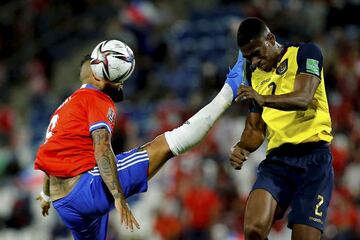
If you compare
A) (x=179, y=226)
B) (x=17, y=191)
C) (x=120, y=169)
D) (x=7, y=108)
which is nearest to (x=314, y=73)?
(x=120, y=169)

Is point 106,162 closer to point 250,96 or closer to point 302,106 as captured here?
point 250,96

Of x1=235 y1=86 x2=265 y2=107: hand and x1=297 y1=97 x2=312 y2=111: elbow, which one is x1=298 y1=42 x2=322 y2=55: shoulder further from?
x1=235 y1=86 x2=265 y2=107: hand

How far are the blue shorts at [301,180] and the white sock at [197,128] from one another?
0.84 meters

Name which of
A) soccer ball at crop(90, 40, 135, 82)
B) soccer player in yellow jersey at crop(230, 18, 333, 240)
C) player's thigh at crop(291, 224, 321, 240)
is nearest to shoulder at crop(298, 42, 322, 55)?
soccer player in yellow jersey at crop(230, 18, 333, 240)

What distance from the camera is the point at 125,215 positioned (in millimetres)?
6828

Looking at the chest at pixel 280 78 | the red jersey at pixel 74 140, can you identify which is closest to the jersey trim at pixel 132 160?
the red jersey at pixel 74 140

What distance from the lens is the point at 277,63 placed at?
7.08m

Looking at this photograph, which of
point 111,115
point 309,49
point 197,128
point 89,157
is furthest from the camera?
point 197,128

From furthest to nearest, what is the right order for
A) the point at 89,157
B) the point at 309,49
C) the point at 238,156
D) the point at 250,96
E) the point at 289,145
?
the point at 89,157 < the point at 238,156 < the point at 289,145 < the point at 309,49 < the point at 250,96

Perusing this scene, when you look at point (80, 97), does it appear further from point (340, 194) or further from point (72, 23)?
point (72, 23)

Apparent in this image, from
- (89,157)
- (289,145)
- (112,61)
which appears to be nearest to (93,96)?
(112,61)

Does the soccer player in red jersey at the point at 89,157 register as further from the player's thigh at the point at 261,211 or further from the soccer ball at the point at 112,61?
the player's thigh at the point at 261,211

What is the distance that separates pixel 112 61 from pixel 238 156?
126cm

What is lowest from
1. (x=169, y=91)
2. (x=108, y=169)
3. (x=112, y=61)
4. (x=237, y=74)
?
(x=169, y=91)
